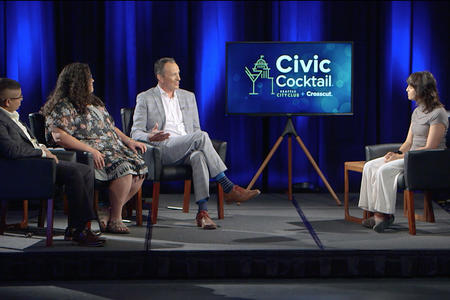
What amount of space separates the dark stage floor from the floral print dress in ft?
1.37

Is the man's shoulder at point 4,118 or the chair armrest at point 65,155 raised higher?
the man's shoulder at point 4,118

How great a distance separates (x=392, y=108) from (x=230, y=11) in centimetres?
182

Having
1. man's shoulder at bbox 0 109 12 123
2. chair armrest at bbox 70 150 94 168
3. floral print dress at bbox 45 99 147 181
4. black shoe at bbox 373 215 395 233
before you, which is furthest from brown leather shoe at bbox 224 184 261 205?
man's shoulder at bbox 0 109 12 123

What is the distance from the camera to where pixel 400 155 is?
4.64 m

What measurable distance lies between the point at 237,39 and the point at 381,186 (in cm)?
261

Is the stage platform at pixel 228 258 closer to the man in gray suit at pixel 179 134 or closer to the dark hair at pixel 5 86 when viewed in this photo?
the man in gray suit at pixel 179 134

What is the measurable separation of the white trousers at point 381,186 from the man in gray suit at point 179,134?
76cm

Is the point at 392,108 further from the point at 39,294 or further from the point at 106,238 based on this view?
the point at 39,294

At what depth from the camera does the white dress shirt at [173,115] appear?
16.9 ft

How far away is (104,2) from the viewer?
6.43m

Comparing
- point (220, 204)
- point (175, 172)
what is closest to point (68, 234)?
point (175, 172)

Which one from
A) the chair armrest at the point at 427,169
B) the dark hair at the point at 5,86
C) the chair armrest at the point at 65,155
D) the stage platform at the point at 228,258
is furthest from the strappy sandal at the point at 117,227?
the chair armrest at the point at 427,169

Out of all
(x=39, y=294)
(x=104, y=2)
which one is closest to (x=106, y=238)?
(x=39, y=294)

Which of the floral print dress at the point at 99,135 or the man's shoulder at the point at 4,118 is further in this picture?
the floral print dress at the point at 99,135
